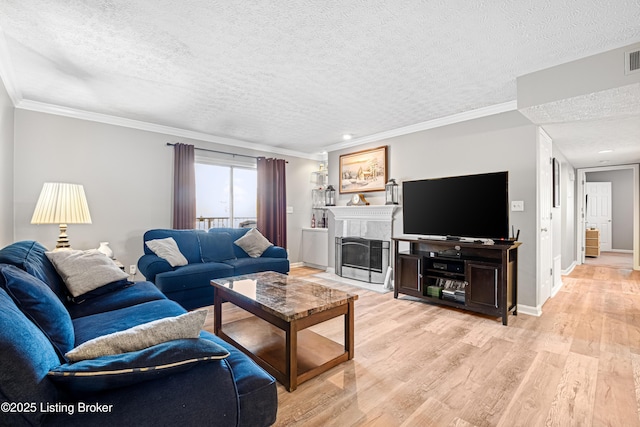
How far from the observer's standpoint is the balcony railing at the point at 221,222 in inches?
202

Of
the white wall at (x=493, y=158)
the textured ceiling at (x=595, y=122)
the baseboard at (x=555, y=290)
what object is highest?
the textured ceiling at (x=595, y=122)

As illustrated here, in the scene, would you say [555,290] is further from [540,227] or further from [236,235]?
[236,235]

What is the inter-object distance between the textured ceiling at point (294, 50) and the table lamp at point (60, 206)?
1079mm

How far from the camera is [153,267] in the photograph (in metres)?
3.37

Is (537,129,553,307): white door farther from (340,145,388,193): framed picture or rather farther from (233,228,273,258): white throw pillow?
(233,228,273,258): white throw pillow

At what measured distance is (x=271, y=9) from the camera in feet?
6.40

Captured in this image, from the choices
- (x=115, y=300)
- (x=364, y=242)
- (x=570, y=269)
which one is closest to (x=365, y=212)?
(x=364, y=242)

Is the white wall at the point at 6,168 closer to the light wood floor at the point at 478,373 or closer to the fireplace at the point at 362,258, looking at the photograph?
the light wood floor at the point at 478,373

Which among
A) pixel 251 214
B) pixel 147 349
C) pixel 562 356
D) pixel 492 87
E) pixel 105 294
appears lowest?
pixel 562 356

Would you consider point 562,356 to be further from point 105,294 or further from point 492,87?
point 105,294

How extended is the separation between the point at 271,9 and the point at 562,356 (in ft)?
11.1

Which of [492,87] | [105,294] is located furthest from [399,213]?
[105,294]

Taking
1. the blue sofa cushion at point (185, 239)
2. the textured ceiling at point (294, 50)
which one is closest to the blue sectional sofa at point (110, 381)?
the textured ceiling at point (294, 50)

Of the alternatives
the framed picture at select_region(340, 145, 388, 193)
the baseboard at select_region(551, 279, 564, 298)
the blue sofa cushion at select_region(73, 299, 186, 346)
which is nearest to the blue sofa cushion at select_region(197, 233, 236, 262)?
the blue sofa cushion at select_region(73, 299, 186, 346)
